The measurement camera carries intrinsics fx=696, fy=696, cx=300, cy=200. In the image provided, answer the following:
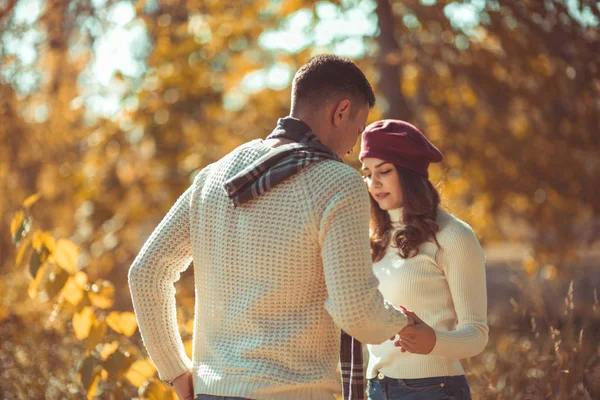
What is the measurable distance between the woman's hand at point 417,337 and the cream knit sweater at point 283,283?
0.17 m

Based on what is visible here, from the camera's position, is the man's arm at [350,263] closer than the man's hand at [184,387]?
Yes

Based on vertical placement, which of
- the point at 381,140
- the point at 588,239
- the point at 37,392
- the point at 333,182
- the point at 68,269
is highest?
the point at 333,182

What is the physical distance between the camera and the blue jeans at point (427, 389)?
7.25 feet

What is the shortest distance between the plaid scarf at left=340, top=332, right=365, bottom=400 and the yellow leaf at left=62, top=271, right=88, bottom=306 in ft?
4.45

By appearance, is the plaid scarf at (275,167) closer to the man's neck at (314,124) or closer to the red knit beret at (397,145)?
the man's neck at (314,124)

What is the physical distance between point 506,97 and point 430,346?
411 centimetres

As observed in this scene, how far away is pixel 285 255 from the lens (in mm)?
1638

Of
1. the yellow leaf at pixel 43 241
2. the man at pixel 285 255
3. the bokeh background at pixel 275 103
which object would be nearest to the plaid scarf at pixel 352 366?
the man at pixel 285 255

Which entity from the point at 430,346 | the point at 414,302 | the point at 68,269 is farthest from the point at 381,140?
the point at 68,269

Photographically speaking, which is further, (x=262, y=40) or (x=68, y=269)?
(x=262, y=40)

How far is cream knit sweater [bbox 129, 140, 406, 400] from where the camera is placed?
1.58 m

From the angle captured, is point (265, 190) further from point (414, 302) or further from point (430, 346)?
point (414, 302)

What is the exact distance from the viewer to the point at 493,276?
41.0 ft

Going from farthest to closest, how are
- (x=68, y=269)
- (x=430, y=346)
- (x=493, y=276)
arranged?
(x=493, y=276), (x=68, y=269), (x=430, y=346)
